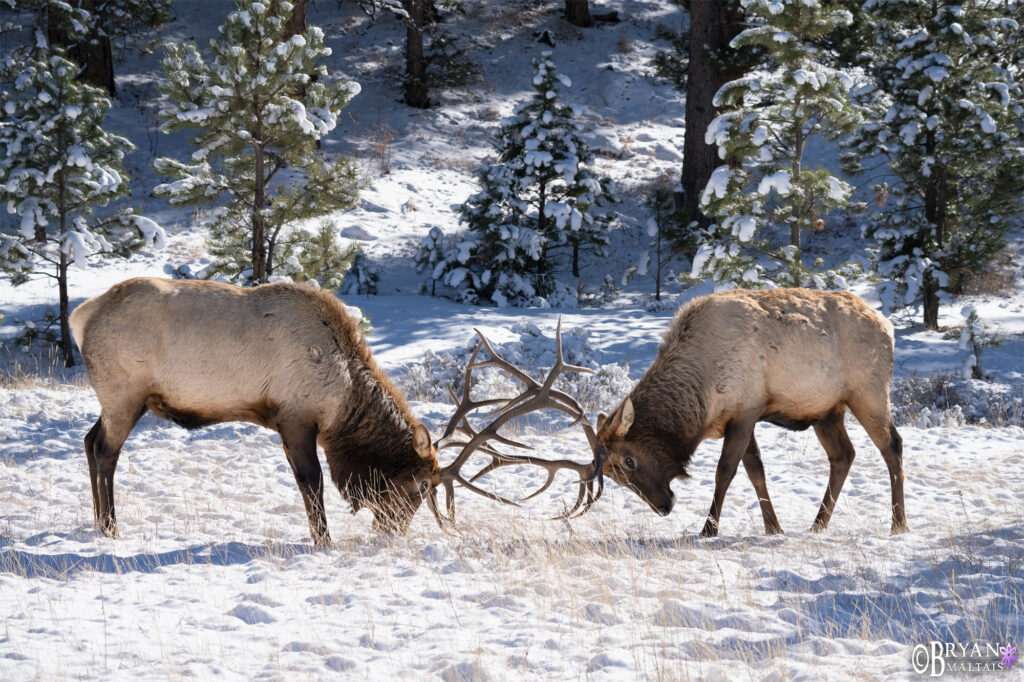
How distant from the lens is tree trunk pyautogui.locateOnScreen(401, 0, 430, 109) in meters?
20.7

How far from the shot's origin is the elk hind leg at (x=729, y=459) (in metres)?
6.02

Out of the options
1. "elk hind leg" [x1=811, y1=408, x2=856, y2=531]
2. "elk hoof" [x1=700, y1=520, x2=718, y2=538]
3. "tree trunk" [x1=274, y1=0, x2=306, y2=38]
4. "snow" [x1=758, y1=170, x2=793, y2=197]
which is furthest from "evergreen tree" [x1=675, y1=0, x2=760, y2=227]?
"elk hoof" [x1=700, y1=520, x2=718, y2=538]

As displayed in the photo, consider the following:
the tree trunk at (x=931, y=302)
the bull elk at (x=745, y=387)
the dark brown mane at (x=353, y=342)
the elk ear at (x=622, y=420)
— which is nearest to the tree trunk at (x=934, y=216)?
the tree trunk at (x=931, y=302)

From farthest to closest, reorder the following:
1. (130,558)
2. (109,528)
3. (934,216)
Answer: (934,216)
(109,528)
(130,558)

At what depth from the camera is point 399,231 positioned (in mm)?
17938

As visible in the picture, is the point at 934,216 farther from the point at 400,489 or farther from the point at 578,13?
the point at 578,13

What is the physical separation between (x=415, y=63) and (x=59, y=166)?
460 inches

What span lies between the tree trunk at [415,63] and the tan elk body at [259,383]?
16.0 meters

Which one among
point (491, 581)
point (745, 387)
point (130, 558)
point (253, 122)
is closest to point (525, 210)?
point (253, 122)

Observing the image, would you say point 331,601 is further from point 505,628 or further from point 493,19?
point 493,19

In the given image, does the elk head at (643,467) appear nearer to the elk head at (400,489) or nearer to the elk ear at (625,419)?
the elk ear at (625,419)

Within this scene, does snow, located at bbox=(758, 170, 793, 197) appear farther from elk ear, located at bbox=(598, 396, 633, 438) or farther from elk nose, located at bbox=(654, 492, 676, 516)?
elk nose, located at bbox=(654, 492, 676, 516)

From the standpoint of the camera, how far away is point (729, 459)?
6059mm

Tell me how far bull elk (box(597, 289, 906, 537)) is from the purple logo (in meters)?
2.61
